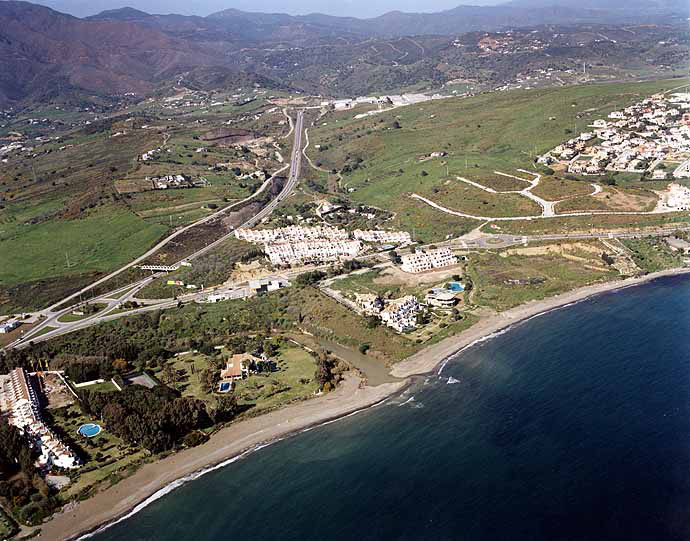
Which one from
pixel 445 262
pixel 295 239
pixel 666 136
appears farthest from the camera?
pixel 666 136

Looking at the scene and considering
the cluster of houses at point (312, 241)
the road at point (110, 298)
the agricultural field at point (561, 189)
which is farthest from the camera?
the agricultural field at point (561, 189)

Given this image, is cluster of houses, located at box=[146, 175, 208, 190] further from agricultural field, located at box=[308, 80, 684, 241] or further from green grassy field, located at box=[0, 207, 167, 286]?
agricultural field, located at box=[308, 80, 684, 241]

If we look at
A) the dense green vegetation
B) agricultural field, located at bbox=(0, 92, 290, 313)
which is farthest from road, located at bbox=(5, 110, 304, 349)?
the dense green vegetation

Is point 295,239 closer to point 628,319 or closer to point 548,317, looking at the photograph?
point 548,317

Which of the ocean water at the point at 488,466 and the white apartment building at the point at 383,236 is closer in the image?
the ocean water at the point at 488,466

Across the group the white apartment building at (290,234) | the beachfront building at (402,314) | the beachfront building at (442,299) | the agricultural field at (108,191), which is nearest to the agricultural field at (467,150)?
the white apartment building at (290,234)

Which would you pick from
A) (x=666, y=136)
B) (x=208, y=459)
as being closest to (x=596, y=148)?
(x=666, y=136)

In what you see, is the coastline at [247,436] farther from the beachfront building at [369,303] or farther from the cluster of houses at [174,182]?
the cluster of houses at [174,182]
